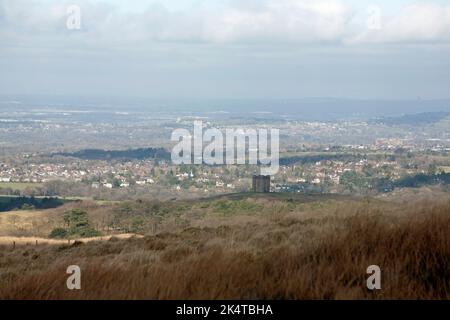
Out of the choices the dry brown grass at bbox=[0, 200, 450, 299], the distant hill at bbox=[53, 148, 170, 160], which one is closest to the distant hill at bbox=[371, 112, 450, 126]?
the distant hill at bbox=[53, 148, 170, 160]

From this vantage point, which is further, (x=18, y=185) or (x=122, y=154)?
(x=122, y=154)

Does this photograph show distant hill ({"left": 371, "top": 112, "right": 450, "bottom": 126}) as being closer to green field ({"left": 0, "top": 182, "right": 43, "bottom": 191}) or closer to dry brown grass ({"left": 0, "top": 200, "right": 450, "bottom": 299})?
green field ({"left": 0, "top": 182, "right": 43, "bottom": 191})

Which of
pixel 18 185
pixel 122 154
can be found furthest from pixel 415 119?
pixel 18 185

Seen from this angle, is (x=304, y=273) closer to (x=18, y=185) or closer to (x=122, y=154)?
(x=18, y=185)

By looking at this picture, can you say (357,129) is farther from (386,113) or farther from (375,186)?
(375,186)

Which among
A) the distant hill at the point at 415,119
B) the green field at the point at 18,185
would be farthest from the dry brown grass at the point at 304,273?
the distant hill at the point at 415,119

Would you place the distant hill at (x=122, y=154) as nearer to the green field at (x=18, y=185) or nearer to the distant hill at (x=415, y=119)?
the green field at (x=18, y=185)
